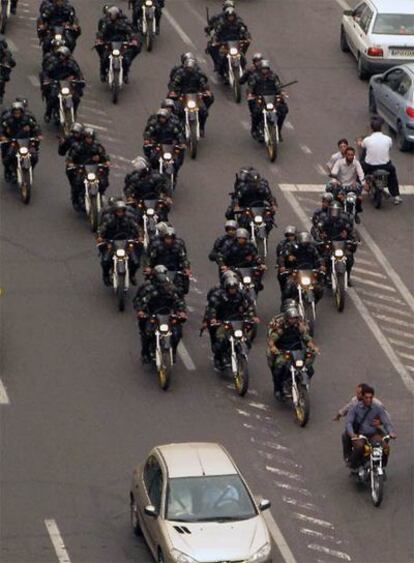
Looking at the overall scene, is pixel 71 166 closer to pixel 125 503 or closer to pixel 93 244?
pixel 93 244

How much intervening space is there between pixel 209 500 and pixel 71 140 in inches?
544

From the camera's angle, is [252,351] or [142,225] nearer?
[252,351]

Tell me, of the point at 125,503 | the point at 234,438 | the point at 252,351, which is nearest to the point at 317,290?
the point at 252,351

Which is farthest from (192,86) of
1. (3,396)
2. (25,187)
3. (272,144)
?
(3,396)

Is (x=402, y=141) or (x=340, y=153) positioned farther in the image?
(x=402, y=141)

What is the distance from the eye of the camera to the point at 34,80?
50656 mm

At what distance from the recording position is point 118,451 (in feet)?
116

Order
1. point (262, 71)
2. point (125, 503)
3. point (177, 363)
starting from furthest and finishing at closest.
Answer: point (262, 71), point (177, 363), point (125, 503)

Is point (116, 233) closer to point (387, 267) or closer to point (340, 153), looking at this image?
point (387, 267)

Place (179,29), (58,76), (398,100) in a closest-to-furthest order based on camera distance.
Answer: (58,76) < (398,100) < (179,29)

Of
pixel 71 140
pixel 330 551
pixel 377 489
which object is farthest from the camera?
pixel 71 140

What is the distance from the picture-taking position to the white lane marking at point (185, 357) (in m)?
38.6

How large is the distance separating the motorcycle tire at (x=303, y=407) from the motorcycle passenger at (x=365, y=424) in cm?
200

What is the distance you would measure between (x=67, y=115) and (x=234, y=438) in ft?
41.9
